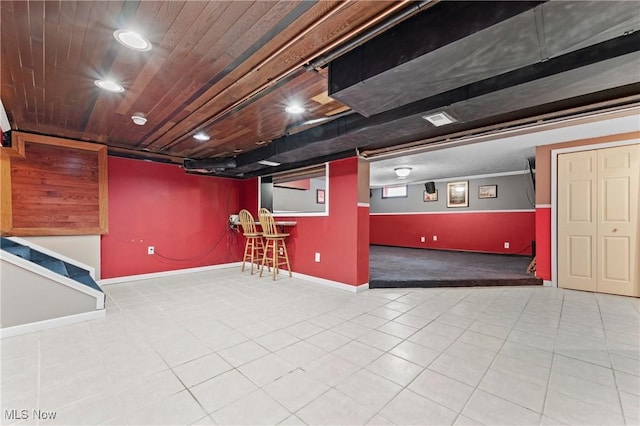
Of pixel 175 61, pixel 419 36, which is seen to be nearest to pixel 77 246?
pixel 175 61

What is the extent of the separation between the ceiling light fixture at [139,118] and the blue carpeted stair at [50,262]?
199 cm

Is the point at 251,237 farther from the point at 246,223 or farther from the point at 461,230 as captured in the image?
the point at 461,230

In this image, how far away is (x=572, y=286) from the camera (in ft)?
12.5

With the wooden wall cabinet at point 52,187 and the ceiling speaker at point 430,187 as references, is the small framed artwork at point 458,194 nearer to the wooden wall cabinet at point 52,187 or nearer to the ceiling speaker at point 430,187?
the ceiling speaker at point 430,187

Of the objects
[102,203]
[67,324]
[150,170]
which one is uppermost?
[150,170]

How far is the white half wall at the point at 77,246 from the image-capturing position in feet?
12.2

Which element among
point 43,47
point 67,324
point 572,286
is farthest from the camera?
point 572,286

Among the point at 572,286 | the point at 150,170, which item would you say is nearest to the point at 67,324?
the point at 150,170

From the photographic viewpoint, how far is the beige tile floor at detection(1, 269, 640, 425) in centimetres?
142

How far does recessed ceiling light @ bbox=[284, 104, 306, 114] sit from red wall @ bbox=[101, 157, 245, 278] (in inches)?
131

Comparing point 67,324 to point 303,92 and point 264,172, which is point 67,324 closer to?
point 303,92

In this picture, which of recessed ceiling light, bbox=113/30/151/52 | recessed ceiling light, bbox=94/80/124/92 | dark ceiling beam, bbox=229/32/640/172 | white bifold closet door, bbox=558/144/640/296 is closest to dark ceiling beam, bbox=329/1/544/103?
dark ceiling beam, bbox=229/32/640/172

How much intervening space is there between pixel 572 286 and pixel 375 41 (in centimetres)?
457

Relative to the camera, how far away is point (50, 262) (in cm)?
342
